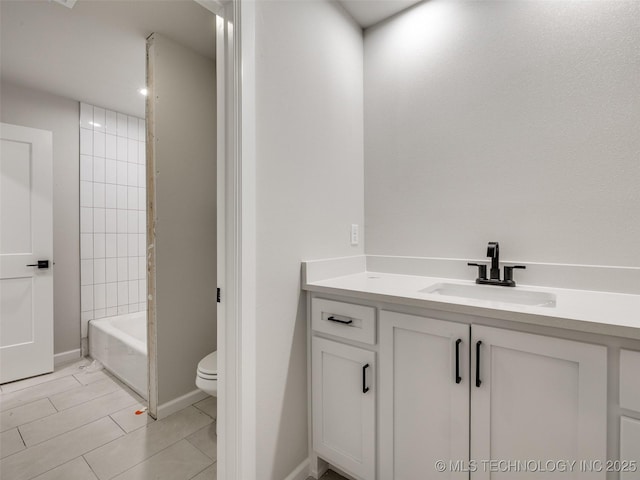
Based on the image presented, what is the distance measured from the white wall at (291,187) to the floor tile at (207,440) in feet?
1.75

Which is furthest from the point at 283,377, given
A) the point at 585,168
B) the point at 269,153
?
the point at 585,168

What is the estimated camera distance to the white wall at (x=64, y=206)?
2.68 m

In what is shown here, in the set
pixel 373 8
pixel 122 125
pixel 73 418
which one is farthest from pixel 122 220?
pixel 373 8

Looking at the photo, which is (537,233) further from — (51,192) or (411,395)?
(51,192)

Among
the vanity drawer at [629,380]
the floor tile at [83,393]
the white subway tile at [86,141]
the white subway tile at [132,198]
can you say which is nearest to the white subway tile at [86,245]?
the white subway tile at [132,198]

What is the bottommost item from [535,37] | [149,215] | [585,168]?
[149,215]

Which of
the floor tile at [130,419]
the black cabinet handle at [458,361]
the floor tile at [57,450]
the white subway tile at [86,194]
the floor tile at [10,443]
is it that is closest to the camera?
the black cabinet handle at [458,361]

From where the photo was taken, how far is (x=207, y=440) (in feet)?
5.65

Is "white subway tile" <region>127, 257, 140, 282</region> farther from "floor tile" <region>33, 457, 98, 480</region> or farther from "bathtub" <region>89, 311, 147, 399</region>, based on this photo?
"floor tile" <region>33, 457, 98, 480</region>

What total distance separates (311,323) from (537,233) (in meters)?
1.12

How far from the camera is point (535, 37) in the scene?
54.1 inches

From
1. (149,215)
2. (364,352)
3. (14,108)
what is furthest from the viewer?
(14,108)

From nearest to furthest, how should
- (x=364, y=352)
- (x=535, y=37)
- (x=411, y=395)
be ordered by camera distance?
(x=411, y=395) → (x=364, y=352) → (x=535, y=37)

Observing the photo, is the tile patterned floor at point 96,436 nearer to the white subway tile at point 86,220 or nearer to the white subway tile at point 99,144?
the white subway tile at point 86,220
